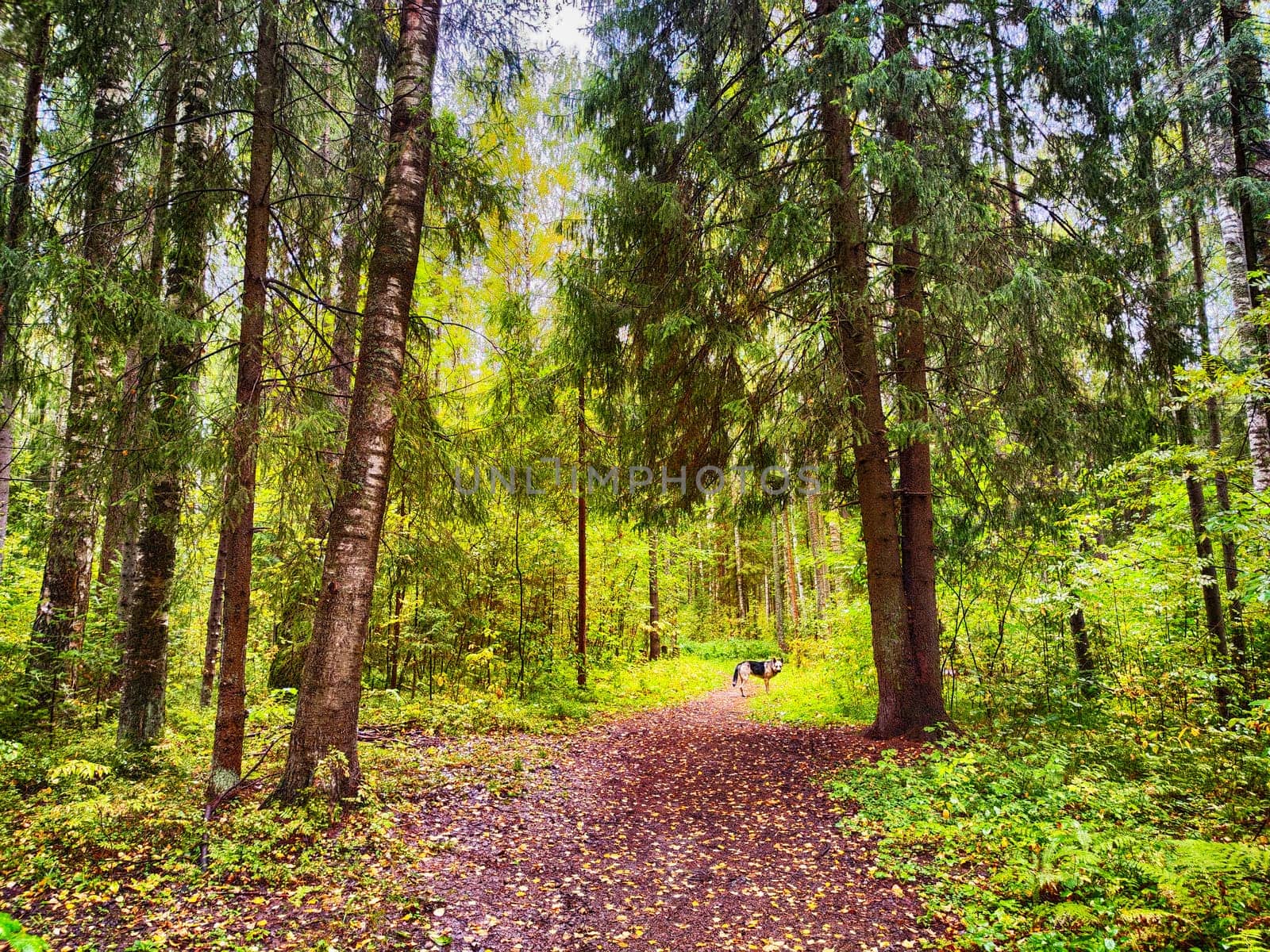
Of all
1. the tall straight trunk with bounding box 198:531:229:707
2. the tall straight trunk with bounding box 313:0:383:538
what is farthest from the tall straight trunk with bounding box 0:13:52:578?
the tall straight trunk with bounding box 198:531:229:707

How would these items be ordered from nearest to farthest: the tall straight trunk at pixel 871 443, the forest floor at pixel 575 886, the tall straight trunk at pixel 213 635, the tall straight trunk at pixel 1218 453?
the forest floor at pixel 575 886 → the tall straight trunk at pixel 1218 453 → the tall straight trunk at pixel 871 443 → the tall straight trunk at pixel 213 635

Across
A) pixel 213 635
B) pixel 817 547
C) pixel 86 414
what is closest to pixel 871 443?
pixel 86 414

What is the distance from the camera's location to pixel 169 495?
17.4 feet

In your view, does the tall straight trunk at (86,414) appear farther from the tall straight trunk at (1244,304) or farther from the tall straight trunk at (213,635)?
the tall straight trunk at (1244,304)

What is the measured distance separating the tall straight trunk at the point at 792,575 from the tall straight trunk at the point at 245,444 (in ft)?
59.1

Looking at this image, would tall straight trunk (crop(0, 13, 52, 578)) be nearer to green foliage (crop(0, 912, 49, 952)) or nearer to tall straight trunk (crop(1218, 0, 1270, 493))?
green foliage (crop(0, 912, 49, 952))

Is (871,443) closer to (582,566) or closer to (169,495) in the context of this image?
(582,566)

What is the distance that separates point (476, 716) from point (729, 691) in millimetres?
8794

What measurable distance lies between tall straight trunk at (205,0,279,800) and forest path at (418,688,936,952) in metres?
1.65

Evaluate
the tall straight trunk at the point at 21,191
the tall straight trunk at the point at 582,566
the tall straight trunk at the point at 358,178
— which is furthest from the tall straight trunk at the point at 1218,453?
the tall straight trunk at the point at 21,191

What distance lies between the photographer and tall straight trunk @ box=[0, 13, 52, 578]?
14.4ft

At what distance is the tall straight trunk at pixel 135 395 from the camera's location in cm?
A: 463

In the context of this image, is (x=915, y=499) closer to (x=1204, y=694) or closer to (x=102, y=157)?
(x=1204, y=694)

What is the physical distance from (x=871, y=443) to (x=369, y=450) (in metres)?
5.39
